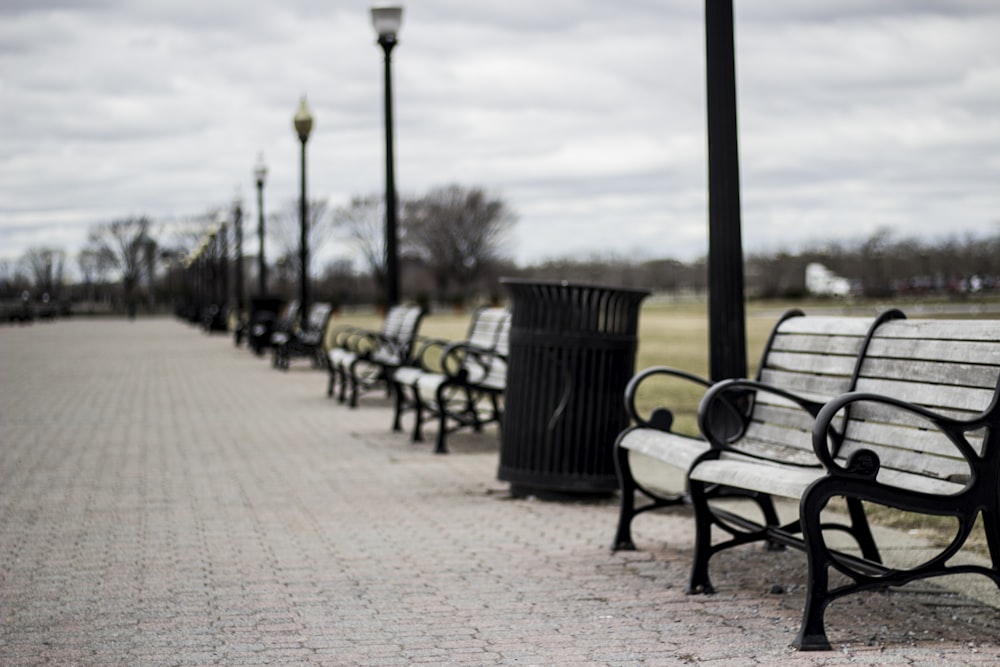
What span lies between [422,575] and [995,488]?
88.1 inches

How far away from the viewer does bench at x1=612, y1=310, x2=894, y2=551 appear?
5.04 meters

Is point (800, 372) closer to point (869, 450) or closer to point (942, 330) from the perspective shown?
point (942, 330)

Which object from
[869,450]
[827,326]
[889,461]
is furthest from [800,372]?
[869,450]

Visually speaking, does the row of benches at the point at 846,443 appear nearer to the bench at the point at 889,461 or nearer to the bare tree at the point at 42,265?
the bench at the point at 889,461

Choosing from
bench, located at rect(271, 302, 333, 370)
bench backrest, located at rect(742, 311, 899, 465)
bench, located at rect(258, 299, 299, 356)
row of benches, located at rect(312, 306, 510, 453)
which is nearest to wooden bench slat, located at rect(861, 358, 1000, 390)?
bench backrest, located at rect(742, 311, 899, 465)

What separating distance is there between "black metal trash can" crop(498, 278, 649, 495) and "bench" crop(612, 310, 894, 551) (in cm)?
104

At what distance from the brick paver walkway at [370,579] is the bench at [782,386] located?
38 centimetres

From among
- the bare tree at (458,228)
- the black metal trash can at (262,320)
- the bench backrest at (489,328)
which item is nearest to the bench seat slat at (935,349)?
the bench backrest at (489,328)

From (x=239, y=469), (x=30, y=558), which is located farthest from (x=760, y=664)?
(x=239, y=469)

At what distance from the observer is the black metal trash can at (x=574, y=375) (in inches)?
262

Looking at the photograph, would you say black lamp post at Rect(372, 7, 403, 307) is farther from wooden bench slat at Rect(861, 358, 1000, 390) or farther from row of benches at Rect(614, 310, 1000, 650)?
wooden bench slat at Rect(861, 358, 1000, 390)

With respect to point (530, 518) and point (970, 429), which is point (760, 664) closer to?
point (970, 429)

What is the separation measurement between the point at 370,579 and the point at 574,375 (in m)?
2.01

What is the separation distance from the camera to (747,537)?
15.6 ft
